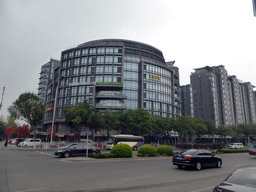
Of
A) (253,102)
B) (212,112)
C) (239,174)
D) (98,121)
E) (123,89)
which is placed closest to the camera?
(239,174)

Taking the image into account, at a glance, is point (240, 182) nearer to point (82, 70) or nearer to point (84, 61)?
point (82, 70)

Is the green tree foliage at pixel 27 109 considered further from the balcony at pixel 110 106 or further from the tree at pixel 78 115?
the balcony at pixel 110 106

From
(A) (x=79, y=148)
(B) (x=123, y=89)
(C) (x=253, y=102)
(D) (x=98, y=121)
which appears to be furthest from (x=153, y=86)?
(C) (x=253, y=102)

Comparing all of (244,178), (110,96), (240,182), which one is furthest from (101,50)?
(240,182)

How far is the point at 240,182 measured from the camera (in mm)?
4234

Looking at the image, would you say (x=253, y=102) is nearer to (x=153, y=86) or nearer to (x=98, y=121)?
(x=153, y=86)

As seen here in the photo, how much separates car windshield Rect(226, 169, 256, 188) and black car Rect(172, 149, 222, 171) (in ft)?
26.9

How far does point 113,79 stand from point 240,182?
5925cm

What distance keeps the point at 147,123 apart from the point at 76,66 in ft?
118

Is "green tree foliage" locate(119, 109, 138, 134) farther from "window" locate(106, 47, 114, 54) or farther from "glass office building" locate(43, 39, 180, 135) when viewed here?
"window" locate(106, 47, 114, 54)

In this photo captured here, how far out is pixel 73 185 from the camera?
307 inches

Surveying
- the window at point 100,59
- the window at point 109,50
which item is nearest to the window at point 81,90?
the window at point 100,59

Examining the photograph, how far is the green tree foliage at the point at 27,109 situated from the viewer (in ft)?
120

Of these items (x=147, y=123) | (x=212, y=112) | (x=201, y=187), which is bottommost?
(x=201, y=187)
